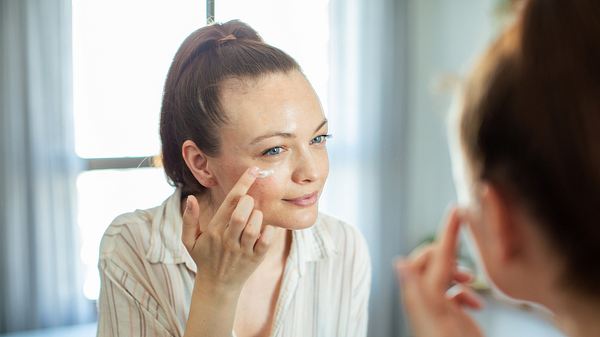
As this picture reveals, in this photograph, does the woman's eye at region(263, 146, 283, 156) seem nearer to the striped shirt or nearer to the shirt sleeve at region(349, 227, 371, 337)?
the striped shirt

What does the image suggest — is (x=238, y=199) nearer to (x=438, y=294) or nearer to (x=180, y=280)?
(x=180, y=280)

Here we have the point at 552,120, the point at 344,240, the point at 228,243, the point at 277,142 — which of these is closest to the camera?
the point at 552,120

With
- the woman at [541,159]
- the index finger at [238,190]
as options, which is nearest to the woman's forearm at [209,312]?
the index finger at [238,190]

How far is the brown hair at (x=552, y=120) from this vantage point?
0.52m

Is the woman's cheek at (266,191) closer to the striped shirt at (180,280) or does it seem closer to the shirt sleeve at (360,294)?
the striped shirt at (180,280)

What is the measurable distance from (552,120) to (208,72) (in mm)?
869

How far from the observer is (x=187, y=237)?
1113mm

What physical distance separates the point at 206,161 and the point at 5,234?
63.8 inches

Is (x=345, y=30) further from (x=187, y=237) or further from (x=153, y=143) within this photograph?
(x=187, y=237)

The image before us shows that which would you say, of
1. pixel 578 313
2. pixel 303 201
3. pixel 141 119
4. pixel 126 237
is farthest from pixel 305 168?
pixel 141 119

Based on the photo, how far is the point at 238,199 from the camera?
3.66ft

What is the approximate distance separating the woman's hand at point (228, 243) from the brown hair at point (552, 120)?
1.84ft

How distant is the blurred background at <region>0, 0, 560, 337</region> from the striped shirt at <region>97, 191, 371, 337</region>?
1.01 meters

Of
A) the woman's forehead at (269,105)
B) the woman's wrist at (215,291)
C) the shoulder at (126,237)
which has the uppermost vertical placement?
the woman's forehead at (269,105)
